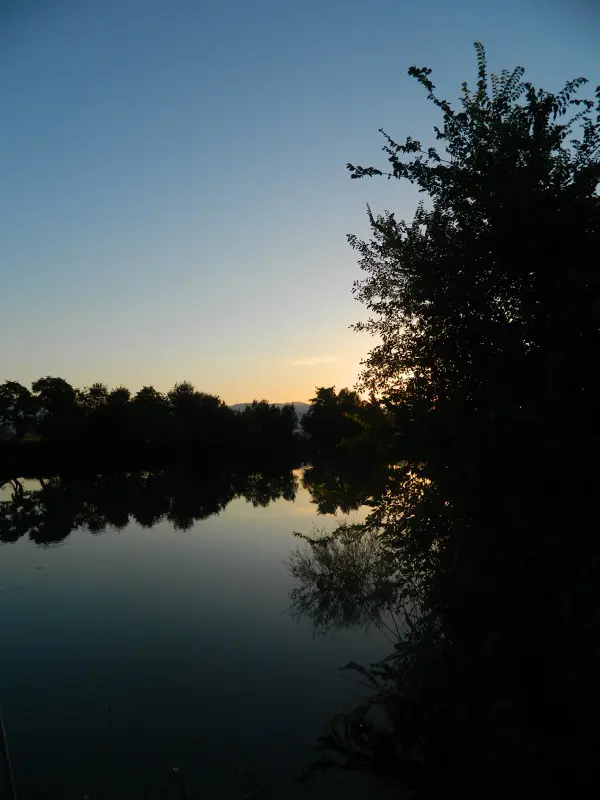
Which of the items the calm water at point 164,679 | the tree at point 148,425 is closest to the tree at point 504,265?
the calm water at point 164,679

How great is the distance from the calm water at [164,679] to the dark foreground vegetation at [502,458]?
10.2ft

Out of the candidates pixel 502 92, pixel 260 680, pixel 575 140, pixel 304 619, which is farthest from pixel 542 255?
pixel 304 619

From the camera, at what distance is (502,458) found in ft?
18.3

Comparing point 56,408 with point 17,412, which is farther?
point 17,412

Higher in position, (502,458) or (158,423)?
(158,423)

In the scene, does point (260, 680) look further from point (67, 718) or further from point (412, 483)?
point (412, 483)

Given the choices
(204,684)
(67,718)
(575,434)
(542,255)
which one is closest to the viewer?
(575,434)

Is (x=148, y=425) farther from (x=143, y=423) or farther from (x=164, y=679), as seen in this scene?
(x=164, y=679)

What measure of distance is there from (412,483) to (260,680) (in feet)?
25.0

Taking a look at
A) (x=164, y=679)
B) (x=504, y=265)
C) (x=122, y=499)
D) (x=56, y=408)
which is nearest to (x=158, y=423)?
(x=56, y=408)

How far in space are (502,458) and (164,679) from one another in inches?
386

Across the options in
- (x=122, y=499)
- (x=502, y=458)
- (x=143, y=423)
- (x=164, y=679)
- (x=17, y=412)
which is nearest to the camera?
(x=502, y=458)

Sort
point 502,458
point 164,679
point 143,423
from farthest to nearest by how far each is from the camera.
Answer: point 143,423 < point 164,679 < point 502,458

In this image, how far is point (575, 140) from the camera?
6.41 m
